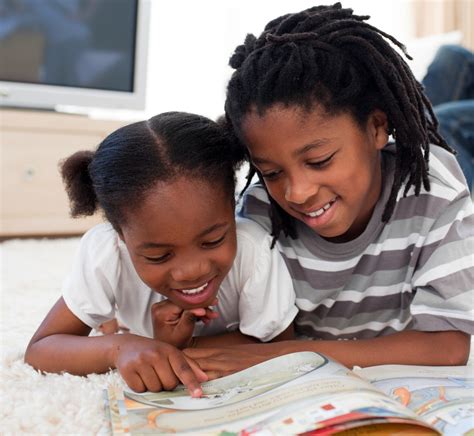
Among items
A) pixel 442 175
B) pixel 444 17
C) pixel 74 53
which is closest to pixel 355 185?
Result: pixel 442 175

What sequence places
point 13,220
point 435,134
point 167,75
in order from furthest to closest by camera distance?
1. point 167,75
2. point 13,220
3. point 435,134

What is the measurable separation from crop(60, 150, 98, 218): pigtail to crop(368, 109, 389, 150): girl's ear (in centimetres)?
40

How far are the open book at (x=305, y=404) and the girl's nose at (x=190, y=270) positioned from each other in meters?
0.13

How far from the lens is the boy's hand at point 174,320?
33.1 inches

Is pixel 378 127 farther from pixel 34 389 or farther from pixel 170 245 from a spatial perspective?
pixel 34 389

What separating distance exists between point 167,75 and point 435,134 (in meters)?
2.15

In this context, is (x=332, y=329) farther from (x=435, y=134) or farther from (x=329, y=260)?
(x=435, y=134)

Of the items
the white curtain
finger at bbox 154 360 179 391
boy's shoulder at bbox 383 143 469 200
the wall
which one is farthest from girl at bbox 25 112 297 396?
the white curtain

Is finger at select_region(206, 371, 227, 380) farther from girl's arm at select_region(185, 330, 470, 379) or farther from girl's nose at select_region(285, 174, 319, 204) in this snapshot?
girl's nose at select_region(285, 174, 319, 204)

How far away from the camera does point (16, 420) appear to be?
24.7 inches

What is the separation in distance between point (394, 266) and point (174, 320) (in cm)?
33

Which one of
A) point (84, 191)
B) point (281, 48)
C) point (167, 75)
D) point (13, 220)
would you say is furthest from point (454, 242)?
point (167, 75)

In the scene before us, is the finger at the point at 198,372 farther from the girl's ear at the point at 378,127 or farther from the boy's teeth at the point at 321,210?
the girl's ear at the point at 378,127

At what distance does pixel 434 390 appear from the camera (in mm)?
673
